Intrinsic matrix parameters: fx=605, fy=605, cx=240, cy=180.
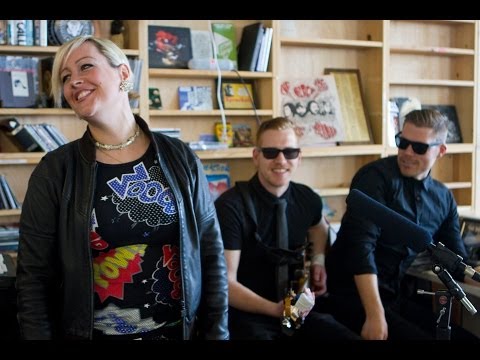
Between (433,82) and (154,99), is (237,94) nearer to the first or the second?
(154,99)

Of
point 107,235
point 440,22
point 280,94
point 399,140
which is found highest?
point 440,22

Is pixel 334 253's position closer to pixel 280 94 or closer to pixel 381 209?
pixel 381 209

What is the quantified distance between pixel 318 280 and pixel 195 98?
1531 mm

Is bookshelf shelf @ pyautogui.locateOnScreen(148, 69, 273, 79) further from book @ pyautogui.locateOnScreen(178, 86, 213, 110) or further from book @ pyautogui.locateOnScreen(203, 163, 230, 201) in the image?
book @ pyautogui.locateOnScreen(203, 163, 230, 201)

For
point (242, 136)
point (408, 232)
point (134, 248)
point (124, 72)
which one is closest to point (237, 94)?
point (242, 136)

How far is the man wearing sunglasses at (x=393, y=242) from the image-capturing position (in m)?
2.36

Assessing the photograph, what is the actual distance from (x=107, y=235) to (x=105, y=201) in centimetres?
9

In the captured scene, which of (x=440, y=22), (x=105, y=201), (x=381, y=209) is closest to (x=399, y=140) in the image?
(x=381, y=209)

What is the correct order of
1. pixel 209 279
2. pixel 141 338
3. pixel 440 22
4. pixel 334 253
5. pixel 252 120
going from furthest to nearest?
pixel 440 22 < pixel 252 120 < pixel 334 253 < pixel 209 279 < pixel 141 338

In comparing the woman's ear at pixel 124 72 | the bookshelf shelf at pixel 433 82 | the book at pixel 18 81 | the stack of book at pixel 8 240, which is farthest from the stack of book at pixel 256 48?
Result: the woman's ear at pixel 124 72

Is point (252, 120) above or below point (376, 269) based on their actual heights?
above

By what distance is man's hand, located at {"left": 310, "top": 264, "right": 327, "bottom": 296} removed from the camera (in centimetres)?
257

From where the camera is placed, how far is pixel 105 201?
5.23 feet

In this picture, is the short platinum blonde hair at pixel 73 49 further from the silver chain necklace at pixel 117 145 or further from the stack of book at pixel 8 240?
the stack of book at pixel 8 240
